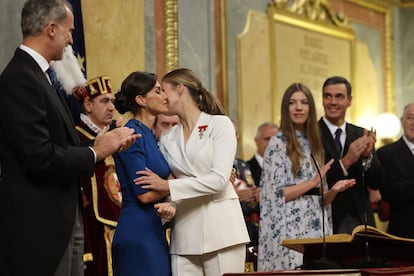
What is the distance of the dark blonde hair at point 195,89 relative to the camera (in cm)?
459

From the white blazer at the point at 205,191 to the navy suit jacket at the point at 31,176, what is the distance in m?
0.84

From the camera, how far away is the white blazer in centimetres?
434

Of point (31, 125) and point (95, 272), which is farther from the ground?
point (31, 125)

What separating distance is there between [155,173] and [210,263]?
500 millimetres

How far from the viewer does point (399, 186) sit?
6586mm

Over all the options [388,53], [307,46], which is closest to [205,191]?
[307,46]

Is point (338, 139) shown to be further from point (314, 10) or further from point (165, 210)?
point (314, 10)

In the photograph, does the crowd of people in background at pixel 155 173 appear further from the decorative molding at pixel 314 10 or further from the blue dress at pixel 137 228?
the decorative molding at pixel 314 10

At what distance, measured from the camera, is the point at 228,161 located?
14.5 ft

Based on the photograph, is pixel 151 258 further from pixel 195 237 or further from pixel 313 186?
pixel 313 186

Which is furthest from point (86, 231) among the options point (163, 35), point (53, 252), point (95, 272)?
point (163, 35)

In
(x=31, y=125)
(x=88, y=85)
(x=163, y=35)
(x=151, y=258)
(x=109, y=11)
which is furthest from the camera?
(x=163, y=35)

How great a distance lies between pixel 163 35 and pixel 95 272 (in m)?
2.85

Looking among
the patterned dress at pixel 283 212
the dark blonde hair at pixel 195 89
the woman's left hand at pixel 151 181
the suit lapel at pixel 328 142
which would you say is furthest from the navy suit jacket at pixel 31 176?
the suit lapel at pixel 328 142
